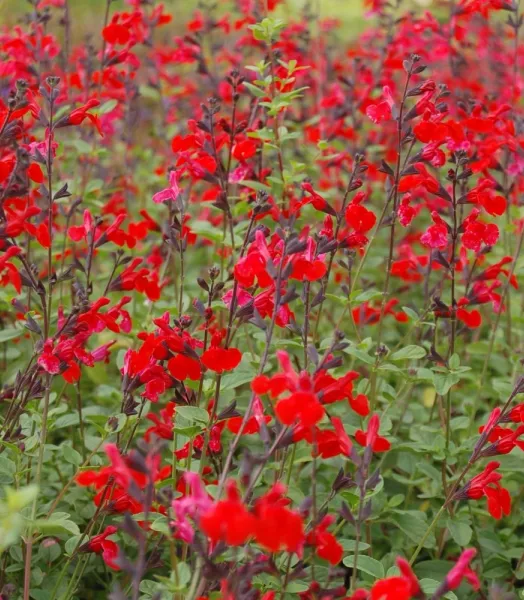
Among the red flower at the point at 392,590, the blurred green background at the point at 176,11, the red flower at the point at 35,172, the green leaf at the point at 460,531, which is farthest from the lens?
the blurred green background at the point at 176,11

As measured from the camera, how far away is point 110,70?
4.14m

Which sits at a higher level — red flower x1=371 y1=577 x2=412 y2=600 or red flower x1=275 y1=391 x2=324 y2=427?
red flower x1=275 y1=391 x2=324 y2=427

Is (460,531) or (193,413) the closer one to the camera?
(193,413)

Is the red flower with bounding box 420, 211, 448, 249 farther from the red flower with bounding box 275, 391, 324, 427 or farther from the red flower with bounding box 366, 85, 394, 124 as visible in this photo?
the red flower with bounding box 275, 391, 324, 427

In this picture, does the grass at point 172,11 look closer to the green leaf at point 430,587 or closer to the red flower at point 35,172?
the red flower at point 35,172

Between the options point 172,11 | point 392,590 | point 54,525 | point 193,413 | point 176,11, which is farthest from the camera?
point 176,11

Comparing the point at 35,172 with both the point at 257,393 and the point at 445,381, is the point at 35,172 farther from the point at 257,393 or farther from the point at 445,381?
the point at 445,381

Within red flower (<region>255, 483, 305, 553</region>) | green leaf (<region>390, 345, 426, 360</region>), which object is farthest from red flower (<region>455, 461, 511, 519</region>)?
red flower (<region>255, 483, 305, 553</region>)

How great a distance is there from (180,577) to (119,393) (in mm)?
1607

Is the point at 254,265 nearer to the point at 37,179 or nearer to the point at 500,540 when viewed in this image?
the point at 37,179

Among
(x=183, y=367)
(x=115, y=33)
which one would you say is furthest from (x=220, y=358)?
(x=115, y=33)

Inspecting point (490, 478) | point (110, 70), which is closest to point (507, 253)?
point (490, 478)

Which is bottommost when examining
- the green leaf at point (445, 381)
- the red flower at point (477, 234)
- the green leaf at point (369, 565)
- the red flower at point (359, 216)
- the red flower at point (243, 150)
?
the green leaf at point (369, 565)

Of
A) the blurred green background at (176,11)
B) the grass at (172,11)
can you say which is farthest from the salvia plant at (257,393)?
the grass at (172,11)
